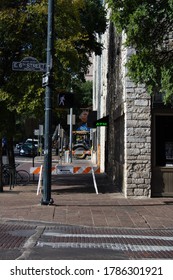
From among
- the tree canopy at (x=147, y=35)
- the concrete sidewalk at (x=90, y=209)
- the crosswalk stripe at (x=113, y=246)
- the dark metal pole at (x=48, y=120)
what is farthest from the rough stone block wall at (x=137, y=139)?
the crosswalk stripe at (x=113, y=246)

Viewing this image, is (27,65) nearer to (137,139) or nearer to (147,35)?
(147,35)

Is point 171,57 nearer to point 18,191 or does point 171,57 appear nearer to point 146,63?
point 146,63

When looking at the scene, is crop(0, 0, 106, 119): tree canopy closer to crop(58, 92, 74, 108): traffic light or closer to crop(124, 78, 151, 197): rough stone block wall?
crop(58, 92, 74, 108): traffic light

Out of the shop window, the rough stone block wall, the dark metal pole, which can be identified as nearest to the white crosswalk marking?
the dark metal pole

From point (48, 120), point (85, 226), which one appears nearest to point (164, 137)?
point (48, 120)

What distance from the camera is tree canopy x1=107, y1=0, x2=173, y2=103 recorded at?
1067 cm

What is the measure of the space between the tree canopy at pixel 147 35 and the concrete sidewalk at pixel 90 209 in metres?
2.93

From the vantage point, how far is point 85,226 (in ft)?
34.3

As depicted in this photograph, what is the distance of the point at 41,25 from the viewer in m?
15.7

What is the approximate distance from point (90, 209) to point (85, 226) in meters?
2.19

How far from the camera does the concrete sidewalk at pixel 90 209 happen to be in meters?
10.9

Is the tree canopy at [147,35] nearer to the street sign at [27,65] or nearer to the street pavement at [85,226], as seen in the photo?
the street sign at [27,65]
